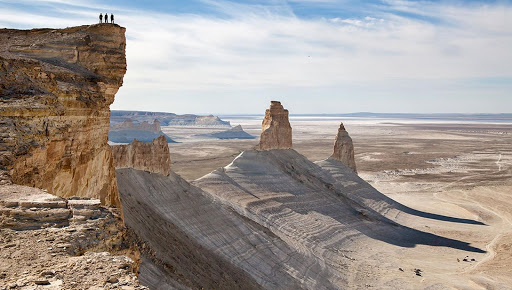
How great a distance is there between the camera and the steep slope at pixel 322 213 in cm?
3164

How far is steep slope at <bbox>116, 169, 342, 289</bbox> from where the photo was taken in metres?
19.8

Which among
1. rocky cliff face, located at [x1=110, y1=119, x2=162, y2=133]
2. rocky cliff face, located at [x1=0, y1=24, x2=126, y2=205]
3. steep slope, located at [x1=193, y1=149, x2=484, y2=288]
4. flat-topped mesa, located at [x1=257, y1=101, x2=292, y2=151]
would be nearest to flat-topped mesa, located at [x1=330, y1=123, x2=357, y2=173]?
steep slope, located at [x1=193, y1=149, x2=484, y2=288]

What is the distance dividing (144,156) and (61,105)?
15.7 meters

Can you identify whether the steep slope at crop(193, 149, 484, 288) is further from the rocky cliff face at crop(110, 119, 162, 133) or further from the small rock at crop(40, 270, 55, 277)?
the rocky cliff face at crop(110, 119, 162, 133)

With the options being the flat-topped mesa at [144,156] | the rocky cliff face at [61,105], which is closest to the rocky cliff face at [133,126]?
the flat-topped mesa at [144,156]

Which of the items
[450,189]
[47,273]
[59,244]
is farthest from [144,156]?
[450,189]

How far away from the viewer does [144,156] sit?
91.0ft

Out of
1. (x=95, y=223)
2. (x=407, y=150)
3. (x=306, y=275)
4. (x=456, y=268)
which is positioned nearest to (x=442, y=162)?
(x=407, y=150)

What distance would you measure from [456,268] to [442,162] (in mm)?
70660

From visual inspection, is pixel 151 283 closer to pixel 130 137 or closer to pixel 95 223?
pixel 95 223

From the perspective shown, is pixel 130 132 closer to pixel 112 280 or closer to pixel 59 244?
pixel 59 244

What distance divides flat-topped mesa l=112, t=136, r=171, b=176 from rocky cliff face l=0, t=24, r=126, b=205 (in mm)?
10243

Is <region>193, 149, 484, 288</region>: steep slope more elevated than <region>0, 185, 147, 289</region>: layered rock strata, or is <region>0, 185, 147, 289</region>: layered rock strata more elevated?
<region>0, 185, 147, 289</region>: layered rock strata

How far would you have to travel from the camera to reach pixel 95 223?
22.7 ft
